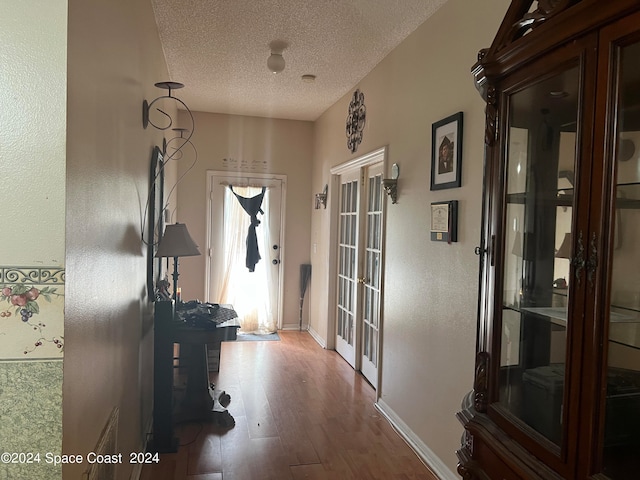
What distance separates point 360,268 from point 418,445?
1.85 metres

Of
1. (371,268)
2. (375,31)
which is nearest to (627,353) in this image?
(375,31)

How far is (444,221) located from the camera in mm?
2652

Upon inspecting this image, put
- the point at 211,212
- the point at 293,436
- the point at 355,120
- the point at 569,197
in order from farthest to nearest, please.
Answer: the point at 211,212, the point at 355,120, the point at 293,436, the point at 569,197

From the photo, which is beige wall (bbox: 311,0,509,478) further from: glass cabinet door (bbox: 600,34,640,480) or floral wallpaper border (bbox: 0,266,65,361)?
floral wallpaper border (bbox: 0,266,65,361)

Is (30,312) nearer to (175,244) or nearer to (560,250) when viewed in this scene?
(560,250)

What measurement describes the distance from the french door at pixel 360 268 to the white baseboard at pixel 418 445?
1.32ft

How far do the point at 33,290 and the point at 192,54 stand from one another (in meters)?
→ 3.08

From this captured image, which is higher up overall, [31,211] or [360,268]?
[31,211]

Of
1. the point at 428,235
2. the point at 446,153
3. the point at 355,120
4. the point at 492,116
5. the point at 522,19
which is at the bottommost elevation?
the point at 428,235

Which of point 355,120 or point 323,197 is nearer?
point 355,120

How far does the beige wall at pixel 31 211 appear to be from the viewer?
114 centimetres

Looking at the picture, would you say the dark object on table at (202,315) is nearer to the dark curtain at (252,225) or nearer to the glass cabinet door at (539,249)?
the glass cabinet door at (539,249)

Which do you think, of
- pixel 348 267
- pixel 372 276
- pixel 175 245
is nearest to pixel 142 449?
pixel 175 245

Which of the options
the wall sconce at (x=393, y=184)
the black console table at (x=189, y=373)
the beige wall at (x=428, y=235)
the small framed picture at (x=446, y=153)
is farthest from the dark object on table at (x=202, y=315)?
the small framed picture at (x=446, y=153)
